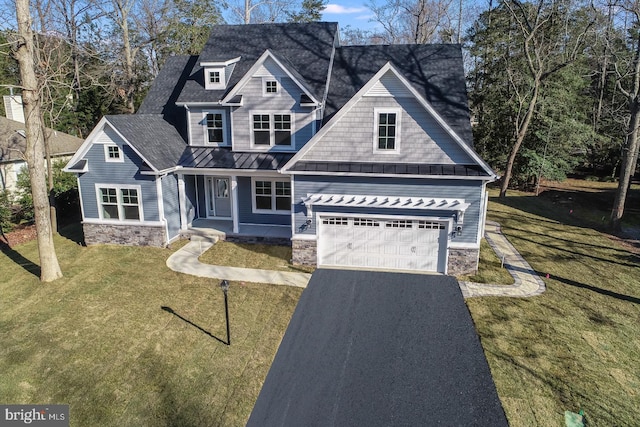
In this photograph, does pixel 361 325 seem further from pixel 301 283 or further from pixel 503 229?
pixel 503 229

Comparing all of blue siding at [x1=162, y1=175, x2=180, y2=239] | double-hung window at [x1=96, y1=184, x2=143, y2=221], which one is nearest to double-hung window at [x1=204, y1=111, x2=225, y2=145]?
blue siding at [x1=162, y1=175, x2=180, y2=239]

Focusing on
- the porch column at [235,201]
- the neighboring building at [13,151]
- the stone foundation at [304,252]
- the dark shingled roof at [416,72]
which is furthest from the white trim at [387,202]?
the neighboring building at [13,151]

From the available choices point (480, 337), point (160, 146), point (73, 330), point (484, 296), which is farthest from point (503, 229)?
point (73, 330)

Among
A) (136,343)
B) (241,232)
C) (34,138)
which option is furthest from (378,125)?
(34,138)

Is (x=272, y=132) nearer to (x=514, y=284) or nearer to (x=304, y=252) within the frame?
(x=304, y=252)

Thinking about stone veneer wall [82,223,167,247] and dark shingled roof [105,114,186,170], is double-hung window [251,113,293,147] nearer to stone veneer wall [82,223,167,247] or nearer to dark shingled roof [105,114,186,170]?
dark shingled roof [105,114,186,170]
